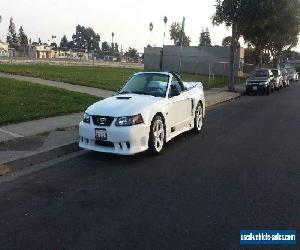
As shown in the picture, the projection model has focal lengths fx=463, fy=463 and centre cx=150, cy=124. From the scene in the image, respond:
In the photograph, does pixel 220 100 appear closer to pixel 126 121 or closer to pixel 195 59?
pixel 126 121

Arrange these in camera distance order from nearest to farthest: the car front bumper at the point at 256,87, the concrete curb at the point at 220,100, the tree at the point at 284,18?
the concrete curb at the point at 220,100 → the car front bumper at the point at 256,87 → the tree at the point at 284,18

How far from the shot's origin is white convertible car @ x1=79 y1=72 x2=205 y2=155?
8.08 metres

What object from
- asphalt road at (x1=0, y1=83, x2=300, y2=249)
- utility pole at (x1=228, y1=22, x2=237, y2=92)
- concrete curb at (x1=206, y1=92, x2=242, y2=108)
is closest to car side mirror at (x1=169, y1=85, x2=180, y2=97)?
asphalt road at (x1=0, y1=83, x2=300, y2=249)

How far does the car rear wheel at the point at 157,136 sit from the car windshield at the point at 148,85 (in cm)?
81

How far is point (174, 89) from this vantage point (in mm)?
9812

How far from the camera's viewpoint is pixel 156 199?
19.8 feet

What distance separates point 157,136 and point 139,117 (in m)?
0.68

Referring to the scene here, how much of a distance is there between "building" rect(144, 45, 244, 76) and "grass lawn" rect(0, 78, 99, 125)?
1238 inches

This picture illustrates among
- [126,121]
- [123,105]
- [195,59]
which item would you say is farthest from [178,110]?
[195,59]

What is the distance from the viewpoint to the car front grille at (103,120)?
8.16 m

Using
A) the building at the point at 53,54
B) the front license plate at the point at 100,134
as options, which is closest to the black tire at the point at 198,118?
the front license plate at the point at 100,134

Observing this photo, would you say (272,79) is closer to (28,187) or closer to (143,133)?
(143,133)

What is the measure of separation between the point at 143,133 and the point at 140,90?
170 centimetres

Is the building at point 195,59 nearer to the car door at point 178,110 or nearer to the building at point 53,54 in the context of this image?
the building at point 53,54
